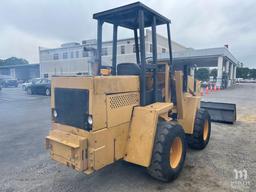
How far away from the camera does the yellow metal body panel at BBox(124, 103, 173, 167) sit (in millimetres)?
2984

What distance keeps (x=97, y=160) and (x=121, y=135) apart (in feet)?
1.80

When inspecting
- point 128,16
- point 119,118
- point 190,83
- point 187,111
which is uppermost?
point 128,16

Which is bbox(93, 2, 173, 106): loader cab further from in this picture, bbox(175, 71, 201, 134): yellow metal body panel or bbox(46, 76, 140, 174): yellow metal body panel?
bbox(175, 71, 201, 134): yellow metal body panel

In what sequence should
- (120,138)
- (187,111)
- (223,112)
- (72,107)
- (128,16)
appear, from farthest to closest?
(223,112) < (187,111) < (128,16) < (120,138) < (72,107)

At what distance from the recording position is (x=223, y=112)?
24.0ft

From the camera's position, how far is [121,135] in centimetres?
304

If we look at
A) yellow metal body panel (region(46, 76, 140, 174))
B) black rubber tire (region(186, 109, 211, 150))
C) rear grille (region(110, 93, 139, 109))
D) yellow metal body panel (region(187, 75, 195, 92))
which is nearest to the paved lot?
black rubber tire (region(186, 109, 211, 150))

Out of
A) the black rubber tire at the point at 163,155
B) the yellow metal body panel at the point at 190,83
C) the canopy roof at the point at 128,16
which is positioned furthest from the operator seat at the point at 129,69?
the yellow metal body panel at the point at 190,83

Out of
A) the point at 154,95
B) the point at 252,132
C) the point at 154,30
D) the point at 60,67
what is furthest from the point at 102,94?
the point at 60,67

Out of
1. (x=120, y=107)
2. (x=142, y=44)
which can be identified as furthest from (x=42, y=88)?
(x=120, y=107)

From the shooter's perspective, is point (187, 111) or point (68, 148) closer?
point (68, 148)

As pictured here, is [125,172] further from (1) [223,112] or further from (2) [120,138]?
(1) [223,112]

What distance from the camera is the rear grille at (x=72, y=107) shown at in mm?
2713

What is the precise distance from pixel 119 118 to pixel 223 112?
567 cm
